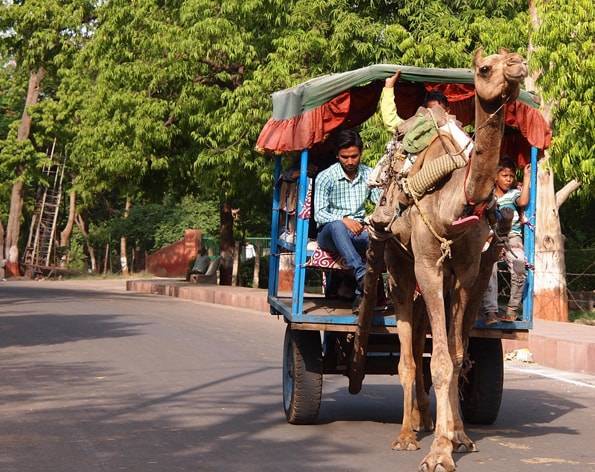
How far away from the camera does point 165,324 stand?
2023 centimetres

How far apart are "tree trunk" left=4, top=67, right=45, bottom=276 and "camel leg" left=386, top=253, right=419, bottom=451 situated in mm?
40457

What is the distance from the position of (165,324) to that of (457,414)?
12716mm

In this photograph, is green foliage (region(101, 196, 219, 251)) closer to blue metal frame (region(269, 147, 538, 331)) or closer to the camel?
blue metal frame (region(269, 147, 538, 331))

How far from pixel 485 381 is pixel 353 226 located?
5.20ft

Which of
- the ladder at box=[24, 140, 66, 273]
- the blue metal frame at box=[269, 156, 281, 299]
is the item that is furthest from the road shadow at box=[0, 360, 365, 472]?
the ladder at box=[24, 140, 66, 273]

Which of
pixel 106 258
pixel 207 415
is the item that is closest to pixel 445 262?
pixel 207 415

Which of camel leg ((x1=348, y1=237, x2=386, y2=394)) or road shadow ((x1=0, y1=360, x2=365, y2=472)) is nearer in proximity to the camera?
road shadow ((x1=0, y1=360, x2=365, y2=472))

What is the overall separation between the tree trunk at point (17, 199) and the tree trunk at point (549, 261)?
2968cm

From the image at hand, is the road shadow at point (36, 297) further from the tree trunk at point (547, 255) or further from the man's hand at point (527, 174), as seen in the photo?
the man's hand at point (527, 174)

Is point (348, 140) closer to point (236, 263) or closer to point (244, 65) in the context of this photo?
point (244, 65)

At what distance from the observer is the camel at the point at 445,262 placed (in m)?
7.00

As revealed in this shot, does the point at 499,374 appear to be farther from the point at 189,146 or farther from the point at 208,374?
the point at 189,146

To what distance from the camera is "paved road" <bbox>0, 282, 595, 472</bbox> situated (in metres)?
7.76

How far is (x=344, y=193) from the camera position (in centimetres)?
975
